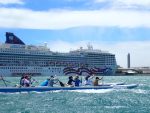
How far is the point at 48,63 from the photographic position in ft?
366

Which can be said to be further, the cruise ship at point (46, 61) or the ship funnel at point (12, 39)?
the ship funnel at point (12, 39)

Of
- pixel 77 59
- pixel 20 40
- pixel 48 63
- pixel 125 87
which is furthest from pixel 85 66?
pixel 125 87

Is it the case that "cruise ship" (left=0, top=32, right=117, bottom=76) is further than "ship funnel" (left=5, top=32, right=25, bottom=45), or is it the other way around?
"ship funnel" (left=5, top=32, right=25, bottom=45)

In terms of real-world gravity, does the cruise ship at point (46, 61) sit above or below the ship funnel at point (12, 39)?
below

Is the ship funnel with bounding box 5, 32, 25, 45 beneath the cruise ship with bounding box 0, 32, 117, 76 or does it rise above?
above

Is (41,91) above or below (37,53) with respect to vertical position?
below

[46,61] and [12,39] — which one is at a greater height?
[12,39]

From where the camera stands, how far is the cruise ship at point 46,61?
106938 mm

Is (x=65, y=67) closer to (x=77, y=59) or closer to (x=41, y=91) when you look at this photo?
(x=77, y=59)

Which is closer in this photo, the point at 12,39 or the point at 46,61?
the point at 46,61

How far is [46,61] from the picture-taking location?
112 m

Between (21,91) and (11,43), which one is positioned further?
(11,43)

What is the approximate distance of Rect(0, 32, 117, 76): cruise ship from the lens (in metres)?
107

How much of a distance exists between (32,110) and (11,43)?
99.2m
